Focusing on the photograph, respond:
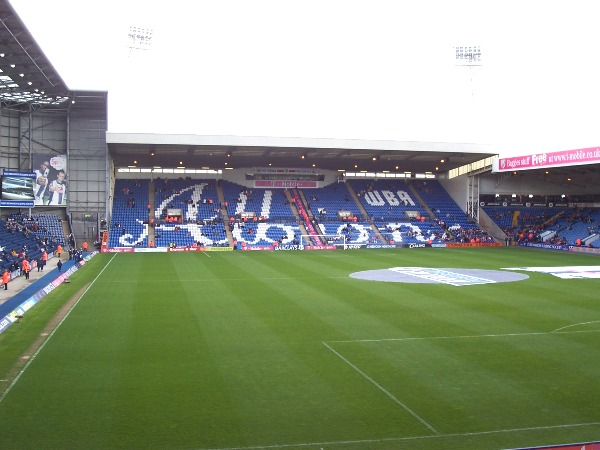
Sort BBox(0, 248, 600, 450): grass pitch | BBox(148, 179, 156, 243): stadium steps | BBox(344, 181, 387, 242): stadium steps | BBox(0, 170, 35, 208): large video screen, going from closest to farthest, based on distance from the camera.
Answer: BBox(0, 248, 600, 450): grass pitch < BBox(0, 170, 35, 208): large video screen < BBox(148, 179, 156, 243): stadium steps < BBox(344, 181, 387, 242): stadium steps

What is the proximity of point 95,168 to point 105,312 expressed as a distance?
33.5m

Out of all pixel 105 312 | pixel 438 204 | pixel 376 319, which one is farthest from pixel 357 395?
pixel 438 204

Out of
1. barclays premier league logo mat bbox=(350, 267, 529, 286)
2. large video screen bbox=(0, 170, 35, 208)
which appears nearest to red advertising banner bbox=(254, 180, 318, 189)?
large video screen bbox=(0, 170, 35, 208)

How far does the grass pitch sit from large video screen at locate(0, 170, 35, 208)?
22.8m

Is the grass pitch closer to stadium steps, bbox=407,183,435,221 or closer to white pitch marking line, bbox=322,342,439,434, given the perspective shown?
white pitch marking line, bbox=322,342,439,434

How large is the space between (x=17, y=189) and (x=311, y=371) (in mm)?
38239

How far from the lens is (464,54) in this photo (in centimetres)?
5678

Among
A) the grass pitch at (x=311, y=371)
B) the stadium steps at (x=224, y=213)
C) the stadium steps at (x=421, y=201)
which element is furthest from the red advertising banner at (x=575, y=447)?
the stadium steps at (x=421, y=201)

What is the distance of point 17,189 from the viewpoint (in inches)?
1684

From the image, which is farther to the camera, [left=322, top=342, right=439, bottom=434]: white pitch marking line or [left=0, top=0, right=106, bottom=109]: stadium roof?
[left=0, top=0, right=106, bottom=109]: stadium roof

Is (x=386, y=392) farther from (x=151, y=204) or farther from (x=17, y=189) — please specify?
(x=151, y=204)

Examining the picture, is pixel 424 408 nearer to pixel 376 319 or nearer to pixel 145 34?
pixel 376 319

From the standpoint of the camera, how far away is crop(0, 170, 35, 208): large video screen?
42.2 meters

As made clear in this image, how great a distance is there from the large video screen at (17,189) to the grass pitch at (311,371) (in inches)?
899
